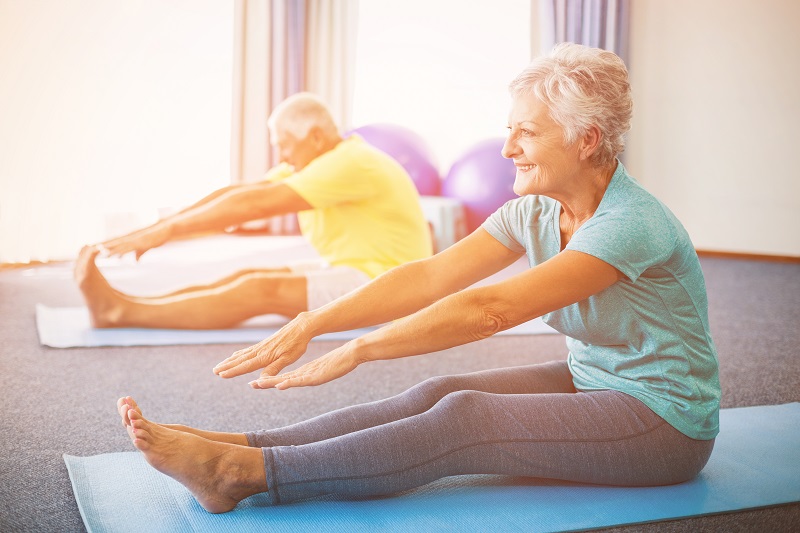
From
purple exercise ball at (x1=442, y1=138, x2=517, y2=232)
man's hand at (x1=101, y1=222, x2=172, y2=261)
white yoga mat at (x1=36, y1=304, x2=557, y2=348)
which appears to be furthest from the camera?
A: purple exercise ball at (x1=442, y1=138, x2=517, y2=232)

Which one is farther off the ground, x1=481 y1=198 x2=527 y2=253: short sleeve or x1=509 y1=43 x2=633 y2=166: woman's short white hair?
x1=509 y1=43 x2=633 y2=166: woman's short white hair

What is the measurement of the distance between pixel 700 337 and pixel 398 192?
1.81 meters

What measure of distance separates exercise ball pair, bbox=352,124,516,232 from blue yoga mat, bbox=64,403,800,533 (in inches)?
139

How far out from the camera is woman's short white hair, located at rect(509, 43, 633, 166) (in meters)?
1.52

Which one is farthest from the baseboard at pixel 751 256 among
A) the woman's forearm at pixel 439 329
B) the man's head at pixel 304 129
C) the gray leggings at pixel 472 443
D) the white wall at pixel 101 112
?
the woman's forearm at pixel 439 329

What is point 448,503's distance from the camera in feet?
5.45

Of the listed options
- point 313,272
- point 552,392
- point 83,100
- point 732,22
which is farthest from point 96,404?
point 732,22

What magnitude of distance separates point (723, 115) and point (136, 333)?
4399 mm

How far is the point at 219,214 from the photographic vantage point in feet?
9.80

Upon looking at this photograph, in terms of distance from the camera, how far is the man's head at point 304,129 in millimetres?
3223

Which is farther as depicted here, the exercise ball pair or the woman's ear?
the exercise ball pair

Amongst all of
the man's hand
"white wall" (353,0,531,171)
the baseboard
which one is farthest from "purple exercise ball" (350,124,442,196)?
the man's hand

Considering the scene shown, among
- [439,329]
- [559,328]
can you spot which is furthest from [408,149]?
[439,329]

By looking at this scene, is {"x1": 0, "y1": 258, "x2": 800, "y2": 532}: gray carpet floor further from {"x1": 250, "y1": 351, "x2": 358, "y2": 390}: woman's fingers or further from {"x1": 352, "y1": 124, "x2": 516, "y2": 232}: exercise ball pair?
{"x1": 352, "y1": 124, "x2": 516, "y2": 232}: exercise ball pair
